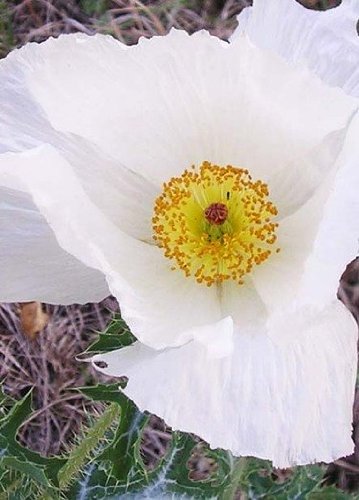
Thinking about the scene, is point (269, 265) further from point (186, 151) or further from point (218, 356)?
point (218, 356)

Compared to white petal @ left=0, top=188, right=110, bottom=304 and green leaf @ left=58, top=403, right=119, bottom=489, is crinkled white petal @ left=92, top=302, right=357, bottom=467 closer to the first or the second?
white petal @ left=0, top=188, right=110, bottom=304

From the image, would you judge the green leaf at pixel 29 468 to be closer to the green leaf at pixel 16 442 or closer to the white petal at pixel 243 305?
the green leaf at pixel 16 442

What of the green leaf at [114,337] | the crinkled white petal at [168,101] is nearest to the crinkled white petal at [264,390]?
the green leaf at [114,337]

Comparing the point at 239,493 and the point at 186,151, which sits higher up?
the point at 186,151

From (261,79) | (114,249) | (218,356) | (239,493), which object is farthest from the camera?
(239,493)

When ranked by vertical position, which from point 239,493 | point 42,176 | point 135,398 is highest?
point 42,176

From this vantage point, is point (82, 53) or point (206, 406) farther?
point (82, 53)

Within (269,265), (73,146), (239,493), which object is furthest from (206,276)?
(239,493)
